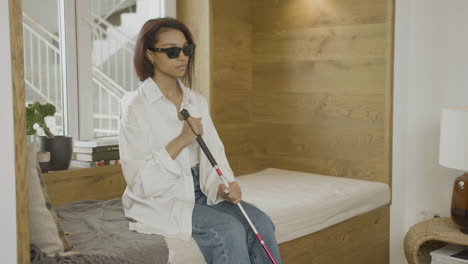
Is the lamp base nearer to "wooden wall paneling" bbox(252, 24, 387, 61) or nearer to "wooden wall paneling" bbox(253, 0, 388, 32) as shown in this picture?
"wooden wall paneling" bbox(252, 24, 387, 61)

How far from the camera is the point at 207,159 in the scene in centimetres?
259

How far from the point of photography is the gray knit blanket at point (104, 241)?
6.65ft

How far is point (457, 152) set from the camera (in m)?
2.90

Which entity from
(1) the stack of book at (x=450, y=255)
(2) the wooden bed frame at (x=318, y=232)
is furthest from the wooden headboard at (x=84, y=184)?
(1) the stack of book at (x=450, y=255)

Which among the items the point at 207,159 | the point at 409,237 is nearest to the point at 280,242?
the point at 207,159

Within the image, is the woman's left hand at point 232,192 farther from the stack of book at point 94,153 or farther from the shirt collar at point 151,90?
the stack of book at point 94,153

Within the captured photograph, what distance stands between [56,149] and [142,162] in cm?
62

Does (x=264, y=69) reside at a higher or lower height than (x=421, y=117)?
Answer: higher

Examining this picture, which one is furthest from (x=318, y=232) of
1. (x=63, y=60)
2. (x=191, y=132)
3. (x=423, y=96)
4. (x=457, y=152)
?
(x=63, y=60)

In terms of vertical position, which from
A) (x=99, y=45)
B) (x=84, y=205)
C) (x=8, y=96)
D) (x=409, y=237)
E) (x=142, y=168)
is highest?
(x=99, y=45)

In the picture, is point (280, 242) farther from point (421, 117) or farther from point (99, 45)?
point (99, 45)

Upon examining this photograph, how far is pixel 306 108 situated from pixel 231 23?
700 mm

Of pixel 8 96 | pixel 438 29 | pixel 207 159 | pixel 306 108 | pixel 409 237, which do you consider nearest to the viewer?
pixel 8 96

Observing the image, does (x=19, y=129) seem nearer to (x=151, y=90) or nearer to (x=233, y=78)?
(x=151, y=90)
